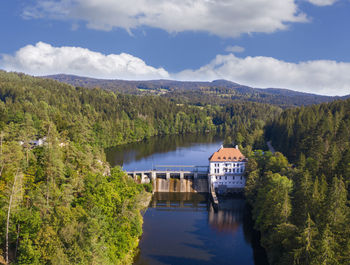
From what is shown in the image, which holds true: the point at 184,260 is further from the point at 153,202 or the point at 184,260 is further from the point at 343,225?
the point at 153,202

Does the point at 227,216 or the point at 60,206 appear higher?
the point at 60,206

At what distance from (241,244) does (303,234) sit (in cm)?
1745

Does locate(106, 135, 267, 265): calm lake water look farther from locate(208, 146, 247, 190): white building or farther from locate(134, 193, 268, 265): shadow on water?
locate(208, 146, 247, 190): white building

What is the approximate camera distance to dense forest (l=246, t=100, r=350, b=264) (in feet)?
95.7

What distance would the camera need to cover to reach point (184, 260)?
39.6 metres

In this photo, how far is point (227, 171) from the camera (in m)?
69.2

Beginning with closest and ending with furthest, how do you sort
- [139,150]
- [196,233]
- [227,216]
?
1. [196,233]
2. [227,216]
3. [139,150]

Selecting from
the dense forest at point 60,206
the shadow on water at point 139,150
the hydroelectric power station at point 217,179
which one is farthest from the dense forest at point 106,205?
the shadow on water at point 139,150

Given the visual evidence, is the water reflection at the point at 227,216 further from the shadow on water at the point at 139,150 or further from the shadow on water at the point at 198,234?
the shadow on water at the point at 139,150

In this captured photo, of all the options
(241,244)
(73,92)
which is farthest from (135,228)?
(73,92)

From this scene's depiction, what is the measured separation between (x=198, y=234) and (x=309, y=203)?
770 inches

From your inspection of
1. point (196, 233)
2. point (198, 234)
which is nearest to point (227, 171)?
point (196, 233)

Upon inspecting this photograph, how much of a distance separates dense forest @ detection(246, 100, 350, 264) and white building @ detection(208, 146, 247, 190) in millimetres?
4451

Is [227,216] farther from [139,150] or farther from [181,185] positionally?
[139,150]
